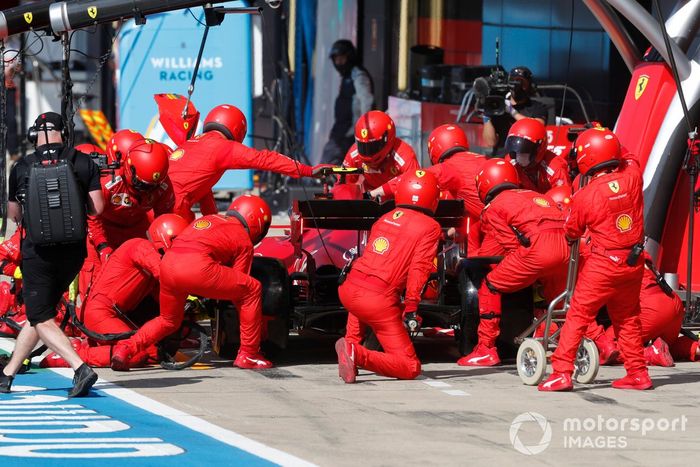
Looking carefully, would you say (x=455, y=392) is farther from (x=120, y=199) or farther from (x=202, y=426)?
(x=120, y=199)

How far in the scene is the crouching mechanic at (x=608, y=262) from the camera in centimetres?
988

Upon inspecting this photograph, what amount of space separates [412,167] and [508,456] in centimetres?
580

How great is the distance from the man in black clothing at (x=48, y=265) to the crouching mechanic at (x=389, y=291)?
1869 mm

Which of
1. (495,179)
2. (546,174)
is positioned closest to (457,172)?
(546,174)

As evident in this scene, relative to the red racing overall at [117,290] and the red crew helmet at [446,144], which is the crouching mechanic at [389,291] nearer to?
the red racing overall at [117,290]

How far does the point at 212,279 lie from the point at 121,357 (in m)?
0.85

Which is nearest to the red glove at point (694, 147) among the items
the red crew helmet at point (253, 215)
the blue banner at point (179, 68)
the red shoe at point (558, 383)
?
the red shoe at point (558, 383)

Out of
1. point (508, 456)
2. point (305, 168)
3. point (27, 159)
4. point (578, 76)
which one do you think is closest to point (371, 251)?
point (305, 168)

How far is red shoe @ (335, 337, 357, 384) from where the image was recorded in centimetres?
1007

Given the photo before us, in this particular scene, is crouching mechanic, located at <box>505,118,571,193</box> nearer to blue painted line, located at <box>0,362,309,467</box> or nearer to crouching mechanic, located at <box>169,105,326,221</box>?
crouching mechanic, located at <box>169,105,326,221</box>

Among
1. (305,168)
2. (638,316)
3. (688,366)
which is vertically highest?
(305,168)

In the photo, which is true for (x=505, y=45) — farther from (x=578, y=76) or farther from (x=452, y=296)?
(x=452, y=296)

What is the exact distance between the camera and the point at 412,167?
13086mm

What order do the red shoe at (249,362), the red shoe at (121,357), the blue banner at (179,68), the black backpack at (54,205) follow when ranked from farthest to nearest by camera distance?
the blue banner at (179,68), the red shoe at (249,362), the red shoe at (121,357), the black backpack at (54,205)
